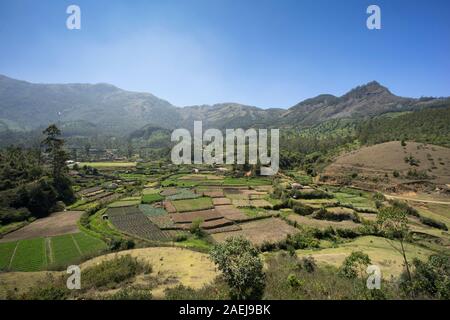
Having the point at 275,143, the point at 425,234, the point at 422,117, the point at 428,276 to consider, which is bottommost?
the point at 425,234

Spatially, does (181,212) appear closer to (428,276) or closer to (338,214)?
(338,214)

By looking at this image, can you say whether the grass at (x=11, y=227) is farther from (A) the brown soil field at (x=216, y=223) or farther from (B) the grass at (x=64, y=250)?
(A) the brown soil field at (x=216, y=223)

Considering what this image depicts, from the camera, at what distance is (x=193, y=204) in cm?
5594

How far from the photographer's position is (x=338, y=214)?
4975 cm

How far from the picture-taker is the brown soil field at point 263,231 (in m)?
38.7

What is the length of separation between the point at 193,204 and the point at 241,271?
37.0 metres

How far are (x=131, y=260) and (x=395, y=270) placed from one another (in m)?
29.2

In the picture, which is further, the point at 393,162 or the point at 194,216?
the point at 393,162

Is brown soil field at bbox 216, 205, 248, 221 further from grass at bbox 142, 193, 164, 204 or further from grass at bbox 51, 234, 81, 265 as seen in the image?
grass at bbox 51, 234, 81, 265

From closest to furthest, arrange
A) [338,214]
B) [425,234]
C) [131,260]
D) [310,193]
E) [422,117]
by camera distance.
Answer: [131,260], [425,234], [338,214], [310,193], [422,117]

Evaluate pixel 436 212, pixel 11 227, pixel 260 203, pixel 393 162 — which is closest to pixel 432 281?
pixel 260 203

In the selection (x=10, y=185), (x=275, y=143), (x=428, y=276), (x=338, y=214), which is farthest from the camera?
(x=275, y=143)

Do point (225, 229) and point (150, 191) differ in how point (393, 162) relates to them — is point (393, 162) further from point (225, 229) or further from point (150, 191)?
point (150, 191)
